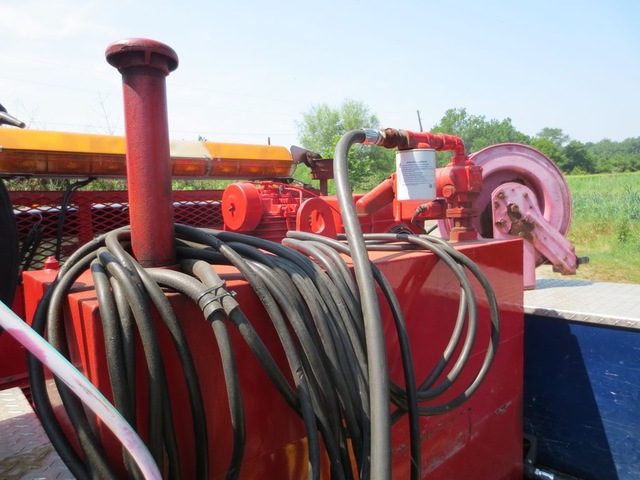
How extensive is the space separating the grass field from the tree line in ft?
39.9

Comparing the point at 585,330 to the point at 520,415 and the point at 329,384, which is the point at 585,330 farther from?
the point at 329,384

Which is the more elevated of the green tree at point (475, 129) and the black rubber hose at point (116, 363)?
the green tree at point (475, 129)

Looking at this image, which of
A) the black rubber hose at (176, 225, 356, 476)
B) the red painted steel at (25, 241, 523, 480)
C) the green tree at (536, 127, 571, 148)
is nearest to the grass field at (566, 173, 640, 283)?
the red painted steel at (25, 241, 523, 480)

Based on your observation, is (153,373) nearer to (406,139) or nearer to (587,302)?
(406,139)

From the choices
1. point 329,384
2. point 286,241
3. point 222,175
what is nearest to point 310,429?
point 329,384

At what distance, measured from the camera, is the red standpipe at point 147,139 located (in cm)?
104

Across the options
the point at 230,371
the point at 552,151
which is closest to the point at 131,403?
the point at 230,371

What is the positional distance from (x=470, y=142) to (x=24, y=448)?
86979 mm

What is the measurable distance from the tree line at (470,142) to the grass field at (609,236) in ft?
39.9

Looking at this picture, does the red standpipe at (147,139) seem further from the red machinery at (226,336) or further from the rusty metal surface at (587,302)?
the rusty metal surface at (587,302)

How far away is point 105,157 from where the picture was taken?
263cm

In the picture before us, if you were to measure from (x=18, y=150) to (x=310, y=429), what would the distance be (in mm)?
2136

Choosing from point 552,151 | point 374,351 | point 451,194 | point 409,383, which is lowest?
point 409,383

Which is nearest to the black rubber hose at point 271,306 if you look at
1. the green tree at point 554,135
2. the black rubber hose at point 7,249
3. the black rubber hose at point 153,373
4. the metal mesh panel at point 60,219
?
the black rubber hose at point 153,373
